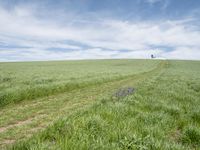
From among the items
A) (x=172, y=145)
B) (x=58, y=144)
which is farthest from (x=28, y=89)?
(x=172, y=145)

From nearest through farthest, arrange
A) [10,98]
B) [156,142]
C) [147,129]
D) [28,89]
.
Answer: [156,142] → [147,129] → [10,98] → [28,89]

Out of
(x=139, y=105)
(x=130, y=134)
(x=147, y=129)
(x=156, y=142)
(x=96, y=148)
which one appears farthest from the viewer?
(x=139, y=105)

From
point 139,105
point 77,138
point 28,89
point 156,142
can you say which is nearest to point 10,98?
point 28,89

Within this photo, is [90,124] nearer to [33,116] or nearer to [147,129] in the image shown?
[147,129]

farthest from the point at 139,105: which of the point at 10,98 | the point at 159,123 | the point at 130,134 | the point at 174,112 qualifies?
the point at 10,98

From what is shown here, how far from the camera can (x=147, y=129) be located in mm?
6355

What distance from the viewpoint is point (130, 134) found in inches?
228

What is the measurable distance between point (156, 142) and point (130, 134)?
0.77 metres

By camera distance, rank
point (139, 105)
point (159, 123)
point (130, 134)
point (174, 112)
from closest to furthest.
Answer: point (130, 134)
point (159, 123)
point (174, 112)
point (139, 105)

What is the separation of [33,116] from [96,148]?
19.0 feet

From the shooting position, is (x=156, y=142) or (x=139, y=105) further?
(x=139, y=105)

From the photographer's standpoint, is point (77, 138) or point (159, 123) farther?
point (159, 123)

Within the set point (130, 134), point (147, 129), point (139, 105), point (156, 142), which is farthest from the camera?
point (139, 105)

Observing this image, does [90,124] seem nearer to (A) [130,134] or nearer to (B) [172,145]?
(A) [130,134]
